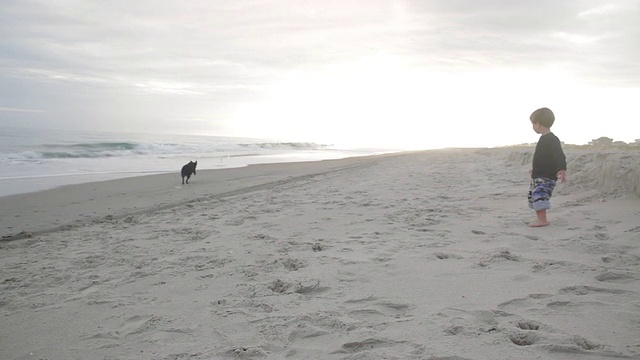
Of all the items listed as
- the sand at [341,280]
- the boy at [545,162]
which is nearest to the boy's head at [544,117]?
the boy at [545,162]

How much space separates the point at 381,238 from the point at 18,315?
3.21 metres

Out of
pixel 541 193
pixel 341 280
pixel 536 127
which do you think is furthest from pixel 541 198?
pixel 341 280

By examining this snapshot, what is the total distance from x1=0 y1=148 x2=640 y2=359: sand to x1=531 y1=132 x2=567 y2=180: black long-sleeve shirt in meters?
0.55

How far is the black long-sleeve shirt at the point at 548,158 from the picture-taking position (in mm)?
4953

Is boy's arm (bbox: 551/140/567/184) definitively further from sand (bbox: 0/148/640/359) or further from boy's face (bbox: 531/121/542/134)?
sand (bbox: 0/148/640/359)

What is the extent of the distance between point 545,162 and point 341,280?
3.40 m

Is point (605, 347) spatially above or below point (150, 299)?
above

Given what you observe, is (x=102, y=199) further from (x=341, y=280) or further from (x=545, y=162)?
(x=545, y=162)

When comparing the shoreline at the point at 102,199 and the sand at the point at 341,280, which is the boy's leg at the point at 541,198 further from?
the shoreline at the point at 102,199

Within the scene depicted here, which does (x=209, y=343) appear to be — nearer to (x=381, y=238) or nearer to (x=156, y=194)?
(x=381, y=238)

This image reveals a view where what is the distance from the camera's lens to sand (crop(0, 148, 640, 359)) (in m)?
2.27

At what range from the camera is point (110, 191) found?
364 inches

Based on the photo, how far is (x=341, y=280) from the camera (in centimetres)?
320

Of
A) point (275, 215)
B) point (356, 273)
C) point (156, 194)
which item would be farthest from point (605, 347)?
point (156, 194)
